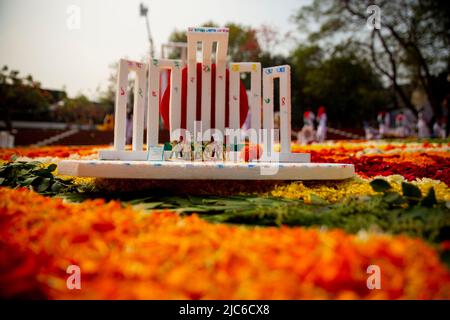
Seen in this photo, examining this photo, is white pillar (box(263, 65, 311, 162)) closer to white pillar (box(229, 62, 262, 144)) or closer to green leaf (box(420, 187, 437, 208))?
white pillar (box(229, 62, 262, 144))

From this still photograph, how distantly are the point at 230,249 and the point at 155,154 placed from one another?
8.22 feet

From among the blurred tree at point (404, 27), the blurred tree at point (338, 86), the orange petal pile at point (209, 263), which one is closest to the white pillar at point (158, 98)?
the orange petal pile at point (209, 263)

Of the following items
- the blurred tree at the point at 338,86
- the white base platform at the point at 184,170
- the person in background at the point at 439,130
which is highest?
the blurred tree at the point at 338,86

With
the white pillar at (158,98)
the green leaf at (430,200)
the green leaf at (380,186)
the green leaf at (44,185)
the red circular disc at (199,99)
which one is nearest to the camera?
the green leaf at (430,200)

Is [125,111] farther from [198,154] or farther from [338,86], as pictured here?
[338,86]

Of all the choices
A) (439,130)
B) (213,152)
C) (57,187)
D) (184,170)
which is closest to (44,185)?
(57,187)

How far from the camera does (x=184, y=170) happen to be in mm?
2711

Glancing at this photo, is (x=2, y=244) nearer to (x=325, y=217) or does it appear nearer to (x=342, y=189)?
(x=325, y=217)

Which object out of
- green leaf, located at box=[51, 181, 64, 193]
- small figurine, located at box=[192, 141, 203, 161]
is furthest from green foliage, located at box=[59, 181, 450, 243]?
small figurine, located at box=[192, 141, 203, 161]

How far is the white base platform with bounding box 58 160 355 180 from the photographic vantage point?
2.68 meters

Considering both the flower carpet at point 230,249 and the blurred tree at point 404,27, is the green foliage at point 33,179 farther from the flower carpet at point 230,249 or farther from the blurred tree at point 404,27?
the blurred tree at point 404,27

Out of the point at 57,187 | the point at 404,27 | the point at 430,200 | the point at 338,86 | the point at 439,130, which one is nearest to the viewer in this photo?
the point at 430,200

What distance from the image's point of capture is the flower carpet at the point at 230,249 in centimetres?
127

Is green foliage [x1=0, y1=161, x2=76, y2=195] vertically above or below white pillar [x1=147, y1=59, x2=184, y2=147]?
below
